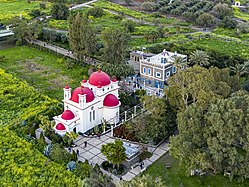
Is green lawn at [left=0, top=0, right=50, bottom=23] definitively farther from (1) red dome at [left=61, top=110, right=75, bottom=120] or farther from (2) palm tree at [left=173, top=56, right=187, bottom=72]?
(1) red dome at [left=61, top=110, right=75, bottom=120]

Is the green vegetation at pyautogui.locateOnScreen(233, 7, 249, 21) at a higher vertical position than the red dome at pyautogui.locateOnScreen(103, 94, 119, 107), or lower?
higher

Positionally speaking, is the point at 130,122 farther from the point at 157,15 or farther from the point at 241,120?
the point at 157,15

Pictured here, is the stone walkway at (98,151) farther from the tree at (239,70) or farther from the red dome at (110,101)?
the tree at (239,70)

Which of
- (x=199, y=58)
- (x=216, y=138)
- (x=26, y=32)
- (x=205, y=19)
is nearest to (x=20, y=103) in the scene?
(x=199, y=58)

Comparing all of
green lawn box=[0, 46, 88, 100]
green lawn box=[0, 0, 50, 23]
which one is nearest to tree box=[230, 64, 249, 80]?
green lawn box=[0, 46, 88, 100]

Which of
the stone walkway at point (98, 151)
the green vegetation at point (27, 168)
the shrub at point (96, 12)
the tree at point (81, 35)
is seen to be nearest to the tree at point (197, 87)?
the stone walkway at point (98, 151)

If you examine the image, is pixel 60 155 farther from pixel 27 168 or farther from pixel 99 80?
pixel 99 80
